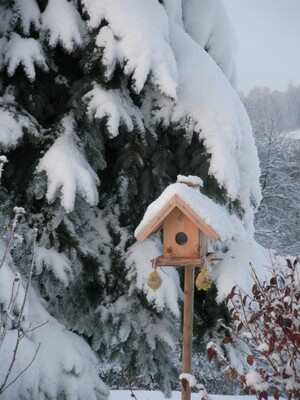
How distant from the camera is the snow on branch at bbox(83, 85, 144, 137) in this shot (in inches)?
141

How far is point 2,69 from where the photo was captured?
3.87m

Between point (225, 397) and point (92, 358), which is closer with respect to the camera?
point (92, 358)

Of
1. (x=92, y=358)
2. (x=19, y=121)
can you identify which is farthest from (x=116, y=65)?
(x=92, y=358)

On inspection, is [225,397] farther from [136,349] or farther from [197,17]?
[197,17]

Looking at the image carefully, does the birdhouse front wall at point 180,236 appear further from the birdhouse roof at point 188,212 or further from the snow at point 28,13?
the snow at point 28,13

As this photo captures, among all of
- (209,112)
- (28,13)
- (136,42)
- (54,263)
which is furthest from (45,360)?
(28,13)

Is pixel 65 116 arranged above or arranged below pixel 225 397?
above

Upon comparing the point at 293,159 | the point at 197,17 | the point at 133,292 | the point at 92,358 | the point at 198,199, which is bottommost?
the point at 92,358

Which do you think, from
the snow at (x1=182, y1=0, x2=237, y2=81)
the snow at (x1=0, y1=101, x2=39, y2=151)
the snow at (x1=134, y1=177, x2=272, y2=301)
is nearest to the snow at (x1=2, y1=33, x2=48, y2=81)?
the snow at (x1=0, y1=101, x2=39, y2=151)

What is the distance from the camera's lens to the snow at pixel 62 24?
370cm

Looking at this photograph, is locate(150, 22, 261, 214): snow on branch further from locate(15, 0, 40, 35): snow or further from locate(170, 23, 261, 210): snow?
locate(15, 0, 40, 35): snow

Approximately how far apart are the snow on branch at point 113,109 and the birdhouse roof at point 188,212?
83cm

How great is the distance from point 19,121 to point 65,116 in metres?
0.44

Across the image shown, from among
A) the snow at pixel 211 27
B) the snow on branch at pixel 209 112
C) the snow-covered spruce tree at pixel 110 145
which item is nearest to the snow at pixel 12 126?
the snow-covered spruce tree at pixel 110 145
